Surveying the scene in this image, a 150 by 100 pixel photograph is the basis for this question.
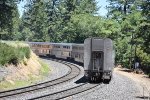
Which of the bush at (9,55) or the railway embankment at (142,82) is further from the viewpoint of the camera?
the bush at (9,55)

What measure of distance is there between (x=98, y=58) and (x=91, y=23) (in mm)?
52969

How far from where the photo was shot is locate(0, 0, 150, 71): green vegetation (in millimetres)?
54297

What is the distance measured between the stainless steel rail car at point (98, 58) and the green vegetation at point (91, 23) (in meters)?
3.67

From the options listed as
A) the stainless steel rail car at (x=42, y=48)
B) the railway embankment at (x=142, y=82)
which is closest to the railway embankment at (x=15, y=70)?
the railway embankment at (x=142, y=82)

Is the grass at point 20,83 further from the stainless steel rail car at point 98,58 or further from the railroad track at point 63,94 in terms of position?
the stainless steel rail car at point 98,58

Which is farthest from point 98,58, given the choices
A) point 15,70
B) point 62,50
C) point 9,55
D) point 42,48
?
point 42,48

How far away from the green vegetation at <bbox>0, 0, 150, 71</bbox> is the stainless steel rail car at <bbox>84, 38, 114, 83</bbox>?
3.67 metres

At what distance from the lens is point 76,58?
2347 inches

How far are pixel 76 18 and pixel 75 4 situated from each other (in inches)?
990

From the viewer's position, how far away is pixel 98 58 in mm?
33688

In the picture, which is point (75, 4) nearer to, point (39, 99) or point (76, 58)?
point (76, 58)

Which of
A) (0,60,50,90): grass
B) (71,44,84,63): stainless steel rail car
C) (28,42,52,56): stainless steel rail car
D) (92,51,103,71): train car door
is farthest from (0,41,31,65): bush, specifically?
(28,42,52,56): stainless steel rail car

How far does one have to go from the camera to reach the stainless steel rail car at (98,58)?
33312 millimetres

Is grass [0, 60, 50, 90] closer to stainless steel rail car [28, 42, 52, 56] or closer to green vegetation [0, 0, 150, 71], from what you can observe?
green vegetation [0, 0, 150, 71]
